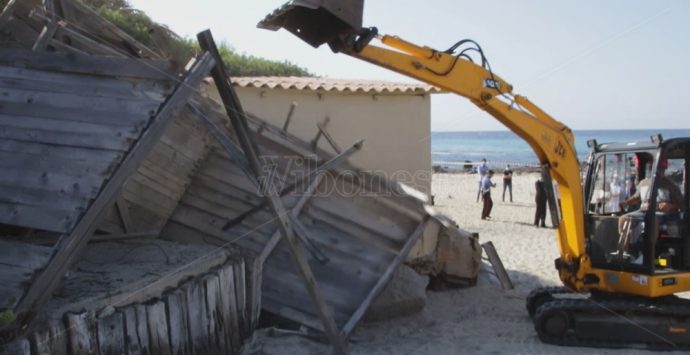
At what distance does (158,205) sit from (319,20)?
9.62ft

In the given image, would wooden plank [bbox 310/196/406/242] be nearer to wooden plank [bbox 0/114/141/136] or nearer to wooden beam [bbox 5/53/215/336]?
wooden beam [bbox 5/53/215/336]

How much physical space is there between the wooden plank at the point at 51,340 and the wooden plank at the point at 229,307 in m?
1.76

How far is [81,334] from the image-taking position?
13.3 feet

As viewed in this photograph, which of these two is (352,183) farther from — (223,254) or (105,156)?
(105,156)

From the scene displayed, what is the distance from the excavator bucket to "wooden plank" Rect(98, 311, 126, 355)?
109 inches

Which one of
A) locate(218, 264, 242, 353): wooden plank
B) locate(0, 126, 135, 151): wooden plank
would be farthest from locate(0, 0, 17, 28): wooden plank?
locate(218, 264, 242, 353): wooden plank

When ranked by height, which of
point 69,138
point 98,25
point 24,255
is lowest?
point 24,255

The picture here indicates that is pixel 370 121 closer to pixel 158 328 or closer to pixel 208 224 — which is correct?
pixel 208 224

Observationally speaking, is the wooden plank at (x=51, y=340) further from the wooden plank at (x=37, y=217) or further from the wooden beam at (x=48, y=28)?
the wooden beam at (x=48, y=28)

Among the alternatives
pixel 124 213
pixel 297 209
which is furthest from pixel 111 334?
pixel 297 209

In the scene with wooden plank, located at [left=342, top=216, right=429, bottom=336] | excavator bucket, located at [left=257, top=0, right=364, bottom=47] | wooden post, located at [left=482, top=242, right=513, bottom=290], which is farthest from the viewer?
wooden post, located at [left=482, top=242, right=513, bottom=290]

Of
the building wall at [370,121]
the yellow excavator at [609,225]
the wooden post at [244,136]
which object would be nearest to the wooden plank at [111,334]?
→ the wooden post at [244,136]

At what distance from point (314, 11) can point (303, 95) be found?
6.53 m

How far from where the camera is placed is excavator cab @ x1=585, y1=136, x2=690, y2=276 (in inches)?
263
